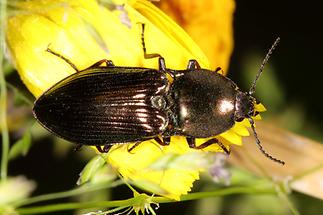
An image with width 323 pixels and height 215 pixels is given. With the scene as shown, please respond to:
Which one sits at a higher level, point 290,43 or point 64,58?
point 64,58

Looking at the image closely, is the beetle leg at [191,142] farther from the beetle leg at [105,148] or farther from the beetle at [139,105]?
the beetle leg at [105,148]

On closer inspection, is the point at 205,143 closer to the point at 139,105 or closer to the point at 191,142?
the point at 191,142

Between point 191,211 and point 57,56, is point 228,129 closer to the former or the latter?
point 57,56

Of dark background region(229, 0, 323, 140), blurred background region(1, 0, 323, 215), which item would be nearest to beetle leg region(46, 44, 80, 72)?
blurred background region(1, 0, 323, 215)

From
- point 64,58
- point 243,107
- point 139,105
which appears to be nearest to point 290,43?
point 243,107

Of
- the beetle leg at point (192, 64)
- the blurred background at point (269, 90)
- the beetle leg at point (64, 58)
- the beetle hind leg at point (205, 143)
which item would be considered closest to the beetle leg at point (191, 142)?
the beetle hind leg at point (205, 143)

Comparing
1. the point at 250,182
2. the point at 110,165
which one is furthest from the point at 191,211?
the point at 110,165
